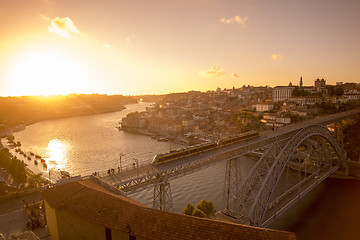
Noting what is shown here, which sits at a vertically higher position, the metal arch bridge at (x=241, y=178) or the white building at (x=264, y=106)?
the white building at (x=264, y=106)

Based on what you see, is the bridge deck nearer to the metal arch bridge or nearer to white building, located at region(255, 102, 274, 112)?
the metal arch bridge

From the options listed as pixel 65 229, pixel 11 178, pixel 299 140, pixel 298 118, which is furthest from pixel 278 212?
pixel 298 118

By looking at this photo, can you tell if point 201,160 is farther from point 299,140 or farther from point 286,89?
point 286,89

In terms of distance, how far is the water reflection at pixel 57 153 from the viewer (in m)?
40.8

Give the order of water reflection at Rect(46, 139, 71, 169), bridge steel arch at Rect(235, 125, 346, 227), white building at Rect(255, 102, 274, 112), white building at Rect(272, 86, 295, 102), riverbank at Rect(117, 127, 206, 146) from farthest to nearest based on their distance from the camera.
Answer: white building at Rect(272, 86, 295, 102) → white building at Rect(255, 102, 274, 112) → riverbank at Rect(117, 127, 206, 146) → water reflection at Rect(46, 139, 71, 169) → bridge steel arch at Rect(235, 125, 346, 227)

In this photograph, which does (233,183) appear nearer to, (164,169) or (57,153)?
(164,169)

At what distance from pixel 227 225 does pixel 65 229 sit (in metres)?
5.93

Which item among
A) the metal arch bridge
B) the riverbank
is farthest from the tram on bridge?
the riverbank

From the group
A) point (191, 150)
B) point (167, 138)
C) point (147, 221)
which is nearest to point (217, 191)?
point (191, 150)

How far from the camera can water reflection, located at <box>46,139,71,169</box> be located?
40.8m

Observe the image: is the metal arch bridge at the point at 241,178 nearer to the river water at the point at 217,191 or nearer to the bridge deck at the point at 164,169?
the bridge deck at the point at 164,169

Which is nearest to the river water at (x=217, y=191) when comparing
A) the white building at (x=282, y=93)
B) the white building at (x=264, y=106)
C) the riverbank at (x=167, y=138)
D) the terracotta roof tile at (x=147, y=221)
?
the riverbank at (x=167, y=138)

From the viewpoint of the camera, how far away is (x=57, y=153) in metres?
48.2

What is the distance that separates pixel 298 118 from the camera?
168ft
